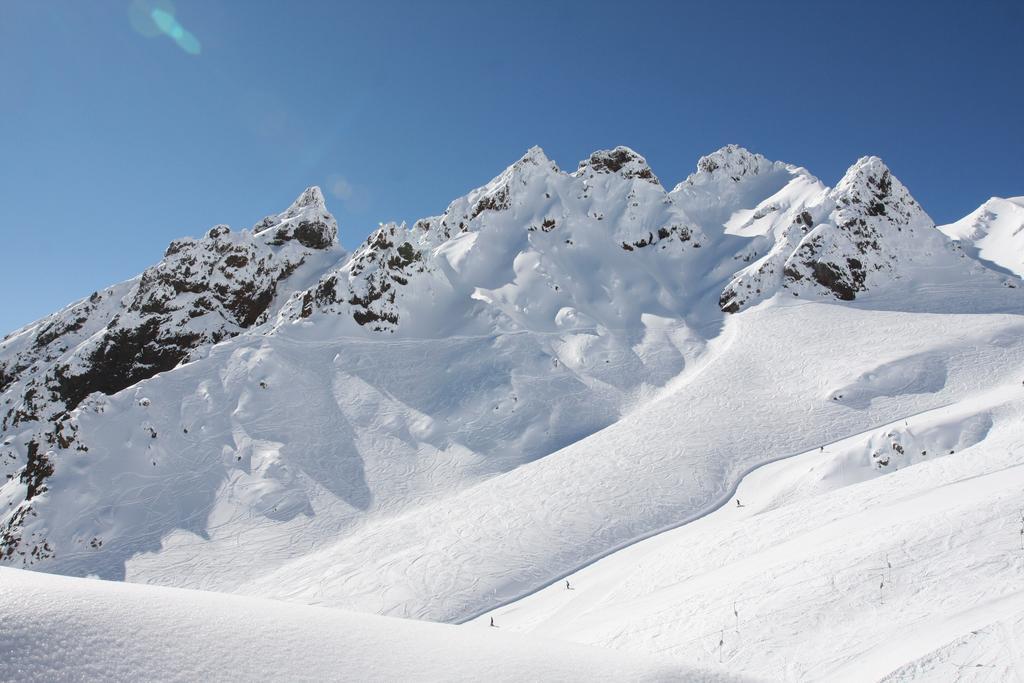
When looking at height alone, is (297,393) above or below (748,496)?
above

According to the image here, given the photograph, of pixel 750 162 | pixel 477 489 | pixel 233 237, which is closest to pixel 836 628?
pixel 477 489

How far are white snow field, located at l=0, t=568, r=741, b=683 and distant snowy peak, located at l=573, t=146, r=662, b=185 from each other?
184 ft

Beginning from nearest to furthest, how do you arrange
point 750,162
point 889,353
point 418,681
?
point 418,681 < point 889,353 < point 750,162

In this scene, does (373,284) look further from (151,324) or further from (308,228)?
(308,228)

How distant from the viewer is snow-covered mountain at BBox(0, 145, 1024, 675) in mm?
18969

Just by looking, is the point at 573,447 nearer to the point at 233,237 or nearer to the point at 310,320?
the point at 310,320

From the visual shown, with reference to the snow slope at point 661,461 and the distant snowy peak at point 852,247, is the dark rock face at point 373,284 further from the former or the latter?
the distant snowy peak at point 852,247

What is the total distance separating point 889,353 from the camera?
92.7 ft

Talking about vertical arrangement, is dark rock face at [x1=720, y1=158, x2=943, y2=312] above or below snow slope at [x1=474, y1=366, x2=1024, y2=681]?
above

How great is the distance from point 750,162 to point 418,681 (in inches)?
2923

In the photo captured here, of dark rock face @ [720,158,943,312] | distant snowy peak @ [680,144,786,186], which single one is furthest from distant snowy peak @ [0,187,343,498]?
distant snowy peak @ [680,144,786,186]

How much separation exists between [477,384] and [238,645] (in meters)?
26.7

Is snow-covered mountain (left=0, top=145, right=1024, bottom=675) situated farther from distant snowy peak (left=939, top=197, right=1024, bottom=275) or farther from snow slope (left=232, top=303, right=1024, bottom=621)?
distant snowy peak (left=939, top=197, right=1024, bottom=275)

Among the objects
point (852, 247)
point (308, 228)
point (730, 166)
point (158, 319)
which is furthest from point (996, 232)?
point (158, 319)
